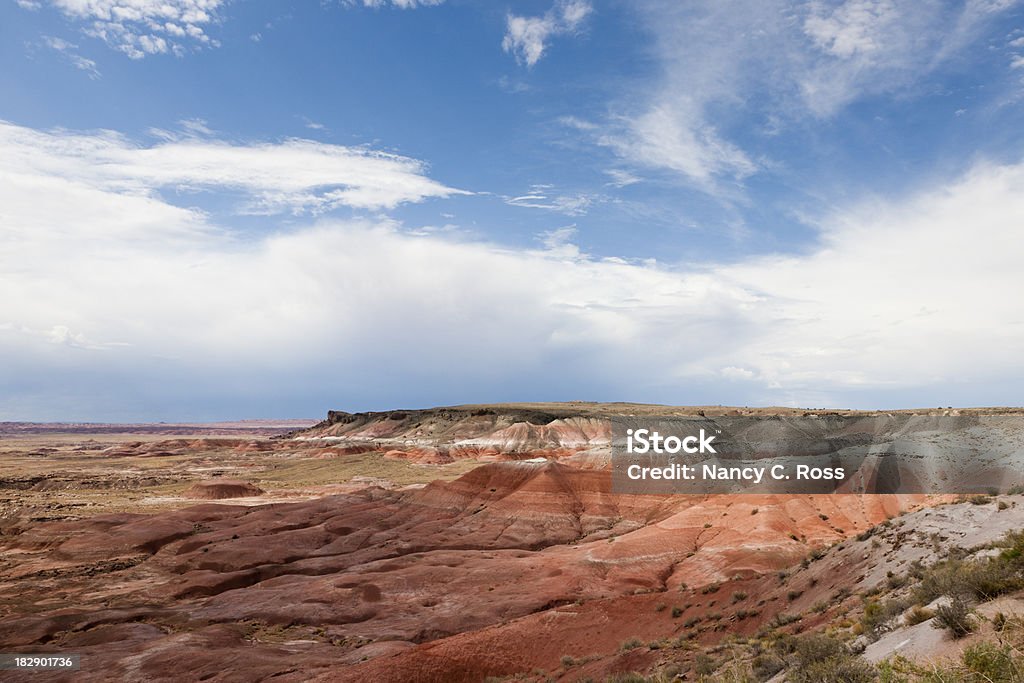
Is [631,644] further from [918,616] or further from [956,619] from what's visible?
[956,619]

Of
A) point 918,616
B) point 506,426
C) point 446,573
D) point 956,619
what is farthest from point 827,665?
point 506,426

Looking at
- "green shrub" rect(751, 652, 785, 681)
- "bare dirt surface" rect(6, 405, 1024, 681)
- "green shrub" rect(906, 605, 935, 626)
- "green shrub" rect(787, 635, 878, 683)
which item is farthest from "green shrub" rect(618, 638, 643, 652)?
"green shrub" rect(906, 605, 935, 626)

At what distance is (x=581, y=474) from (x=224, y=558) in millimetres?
34731

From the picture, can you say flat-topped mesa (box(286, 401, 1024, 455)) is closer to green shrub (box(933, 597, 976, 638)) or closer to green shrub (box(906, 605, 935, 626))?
green shrub (box(906, 605, 935, 626))

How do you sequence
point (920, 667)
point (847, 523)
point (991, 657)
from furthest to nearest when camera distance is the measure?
point (847, 523) → point (920, 667) → point (991, 657)

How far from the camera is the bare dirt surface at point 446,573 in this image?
69.2 ft

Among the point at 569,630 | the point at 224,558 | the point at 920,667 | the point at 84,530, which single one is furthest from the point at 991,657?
the point at 84,530

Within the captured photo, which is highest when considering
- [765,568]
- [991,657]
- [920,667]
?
[991,657]

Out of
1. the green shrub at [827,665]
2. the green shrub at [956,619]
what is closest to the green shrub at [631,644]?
the green shrub at [827,665]

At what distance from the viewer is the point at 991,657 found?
22.0 feet

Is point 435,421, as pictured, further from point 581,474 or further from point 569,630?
point 569,630

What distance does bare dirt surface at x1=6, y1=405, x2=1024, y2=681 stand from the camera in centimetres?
2108

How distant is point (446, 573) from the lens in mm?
39438

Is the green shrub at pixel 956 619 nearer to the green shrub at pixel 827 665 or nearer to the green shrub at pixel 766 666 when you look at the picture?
the green shrub at pixel 827 665
